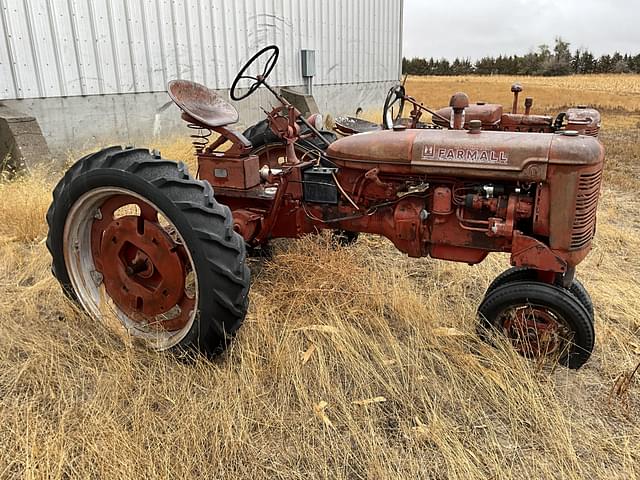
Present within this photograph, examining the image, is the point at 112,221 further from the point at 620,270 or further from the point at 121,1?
the point at 121,1

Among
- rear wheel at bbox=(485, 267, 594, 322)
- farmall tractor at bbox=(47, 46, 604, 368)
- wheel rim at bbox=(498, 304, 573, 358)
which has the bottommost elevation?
wheel rim at bbox=(498, 304, 573, 358)

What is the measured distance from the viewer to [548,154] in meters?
2.24

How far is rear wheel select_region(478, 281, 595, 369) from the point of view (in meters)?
2.34

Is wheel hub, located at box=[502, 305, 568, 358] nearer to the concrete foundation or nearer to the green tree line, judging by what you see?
the concrete foundation

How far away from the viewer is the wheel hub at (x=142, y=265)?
2479mm

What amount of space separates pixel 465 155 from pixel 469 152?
2 centimetres

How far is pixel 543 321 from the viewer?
7.97 ft

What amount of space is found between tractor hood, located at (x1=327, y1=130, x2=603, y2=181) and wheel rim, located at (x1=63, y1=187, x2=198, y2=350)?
1.06 meters

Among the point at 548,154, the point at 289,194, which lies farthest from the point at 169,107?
the point at 548,154

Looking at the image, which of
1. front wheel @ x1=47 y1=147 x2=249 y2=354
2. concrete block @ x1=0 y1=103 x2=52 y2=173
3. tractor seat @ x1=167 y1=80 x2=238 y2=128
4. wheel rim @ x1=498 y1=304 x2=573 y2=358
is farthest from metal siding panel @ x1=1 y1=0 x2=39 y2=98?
wheel rim @ x1=498 y1=304 x2=573 y2=358

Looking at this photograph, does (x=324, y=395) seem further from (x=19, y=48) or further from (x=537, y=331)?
(x=19, y=48)

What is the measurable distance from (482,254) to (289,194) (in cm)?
117


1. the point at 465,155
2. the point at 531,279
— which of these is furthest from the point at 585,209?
the point at 465,155

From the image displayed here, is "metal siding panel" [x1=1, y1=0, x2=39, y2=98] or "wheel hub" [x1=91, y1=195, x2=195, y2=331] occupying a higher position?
"metal siding panel" [x1=1, y1=0, x2=39, y2=98]
